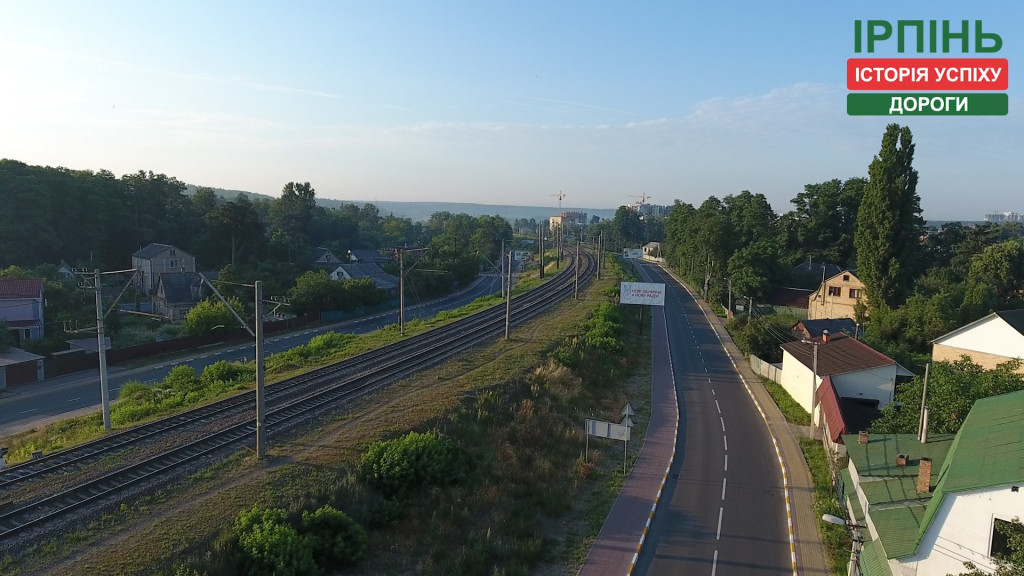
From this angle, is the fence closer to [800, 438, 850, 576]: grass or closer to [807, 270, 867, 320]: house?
[800, 438, 850, 576]: grass

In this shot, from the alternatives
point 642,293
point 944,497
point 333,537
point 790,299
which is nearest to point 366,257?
point 642,293

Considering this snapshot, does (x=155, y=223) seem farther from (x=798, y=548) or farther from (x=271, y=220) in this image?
(x=798, y=548)

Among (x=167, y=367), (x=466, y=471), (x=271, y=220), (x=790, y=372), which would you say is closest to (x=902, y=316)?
(x=790, y=372)

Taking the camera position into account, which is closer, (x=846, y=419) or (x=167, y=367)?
(x=846, y=419)

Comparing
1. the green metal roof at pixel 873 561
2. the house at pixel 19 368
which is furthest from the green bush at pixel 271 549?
the house at pixel 19 368

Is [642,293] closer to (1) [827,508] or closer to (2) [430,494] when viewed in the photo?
(1) [827,508]

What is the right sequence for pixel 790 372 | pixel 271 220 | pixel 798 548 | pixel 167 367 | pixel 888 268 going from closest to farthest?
pixel 798 548 → pixel 790 372 → pixel 167 367 → pixel 888 268 → pixel 271 220
